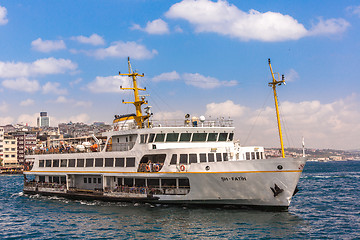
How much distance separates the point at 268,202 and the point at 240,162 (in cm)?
339

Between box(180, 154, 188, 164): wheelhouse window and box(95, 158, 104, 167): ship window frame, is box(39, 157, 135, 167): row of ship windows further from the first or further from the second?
box(180, 154, 188, 164): wheelhouse window

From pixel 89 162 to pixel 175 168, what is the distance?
34.8ft

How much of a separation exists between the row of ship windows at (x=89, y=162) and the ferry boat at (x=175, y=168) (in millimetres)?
85

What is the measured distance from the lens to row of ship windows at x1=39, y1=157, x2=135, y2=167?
1224 inches

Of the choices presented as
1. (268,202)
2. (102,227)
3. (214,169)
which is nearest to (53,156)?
(102,227)

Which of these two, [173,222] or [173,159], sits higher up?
[173,159]

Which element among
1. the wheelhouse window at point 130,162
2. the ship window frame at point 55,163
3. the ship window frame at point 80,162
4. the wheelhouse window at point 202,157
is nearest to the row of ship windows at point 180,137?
the wheelhouse window at point 130,162

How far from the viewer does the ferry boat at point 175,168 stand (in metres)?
25.5

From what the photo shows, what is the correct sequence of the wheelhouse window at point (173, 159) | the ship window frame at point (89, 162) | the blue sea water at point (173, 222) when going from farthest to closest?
the ship window frame at point (89, 162), the wheelhouse window at point (173, 159), the blue sea water at point (173, 222)

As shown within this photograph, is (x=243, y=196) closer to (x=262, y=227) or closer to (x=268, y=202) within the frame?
(x=268, y=202)

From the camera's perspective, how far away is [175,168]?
2797 cm

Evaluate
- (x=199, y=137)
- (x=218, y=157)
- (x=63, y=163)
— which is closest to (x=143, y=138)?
(x=199, y=137)

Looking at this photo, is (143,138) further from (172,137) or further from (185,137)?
(185,137)

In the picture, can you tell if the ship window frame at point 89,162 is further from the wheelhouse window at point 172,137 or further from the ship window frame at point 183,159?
the ship window frame at point 183,159
